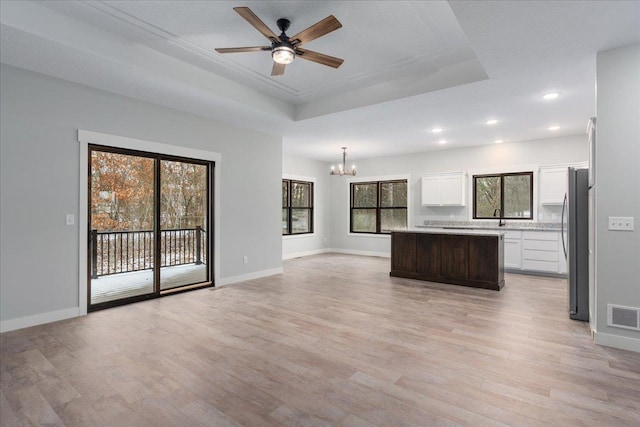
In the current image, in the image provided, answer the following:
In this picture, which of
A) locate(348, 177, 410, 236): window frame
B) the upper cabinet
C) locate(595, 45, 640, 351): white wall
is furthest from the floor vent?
locate(348, 177, 410, 236): window frame

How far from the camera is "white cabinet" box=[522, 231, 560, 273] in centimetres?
618

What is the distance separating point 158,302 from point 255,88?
328 cm

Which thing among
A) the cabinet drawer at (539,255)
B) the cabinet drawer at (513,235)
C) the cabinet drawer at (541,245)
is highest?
the cabinet drawer at (513,235)

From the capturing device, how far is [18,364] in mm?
2648

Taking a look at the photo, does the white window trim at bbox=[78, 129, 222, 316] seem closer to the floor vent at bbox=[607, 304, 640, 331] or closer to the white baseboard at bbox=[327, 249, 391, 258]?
the floor vent at bbox=[607, 304, 640, 331]

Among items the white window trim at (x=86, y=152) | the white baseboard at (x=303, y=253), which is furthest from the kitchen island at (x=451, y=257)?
the white window trim at (x=86, y=152)

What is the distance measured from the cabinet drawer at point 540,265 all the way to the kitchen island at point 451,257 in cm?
145

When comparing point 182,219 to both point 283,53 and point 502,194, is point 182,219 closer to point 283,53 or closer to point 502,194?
point 283,53

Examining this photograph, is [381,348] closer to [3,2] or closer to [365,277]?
[365,277]

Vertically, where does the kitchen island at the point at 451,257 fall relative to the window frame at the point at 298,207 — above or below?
below

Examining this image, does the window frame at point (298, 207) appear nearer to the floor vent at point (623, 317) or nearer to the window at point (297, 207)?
the window at point (297, 207)

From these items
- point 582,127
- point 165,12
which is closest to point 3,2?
point 165,12

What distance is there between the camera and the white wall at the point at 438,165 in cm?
663

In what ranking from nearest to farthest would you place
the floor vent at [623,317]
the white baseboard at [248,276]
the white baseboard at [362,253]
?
1. the floor vent at [623,317]
2. the white baseboard at [248,276]
3. the white baseboard at [362,253]
